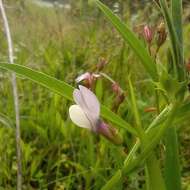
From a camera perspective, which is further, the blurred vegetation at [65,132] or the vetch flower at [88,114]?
the blurred vegetation at [65,132]

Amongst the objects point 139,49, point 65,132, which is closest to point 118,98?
Answer: point 139,49

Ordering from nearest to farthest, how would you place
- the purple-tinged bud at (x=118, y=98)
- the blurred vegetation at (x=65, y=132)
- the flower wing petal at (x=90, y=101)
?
the flower wing petal at (x=90, y=101) → the purple-tinged bud at (x=118, y=98) → the blurred vegetation at (x=65, y=132)

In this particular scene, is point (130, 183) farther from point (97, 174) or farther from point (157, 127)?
point (157, 127)

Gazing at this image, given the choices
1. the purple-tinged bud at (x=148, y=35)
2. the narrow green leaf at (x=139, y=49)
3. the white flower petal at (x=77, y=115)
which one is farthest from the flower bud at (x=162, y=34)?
the white flower petal at (x=77, y=115)

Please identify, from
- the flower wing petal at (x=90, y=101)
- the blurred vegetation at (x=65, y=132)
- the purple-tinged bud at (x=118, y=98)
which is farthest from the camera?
the blurred vegetation at (x=65, y=132)

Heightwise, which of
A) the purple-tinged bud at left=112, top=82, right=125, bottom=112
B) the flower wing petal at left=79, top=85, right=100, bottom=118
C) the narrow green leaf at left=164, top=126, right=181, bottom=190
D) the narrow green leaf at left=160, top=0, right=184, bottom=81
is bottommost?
the narrow green leaf at left=164, top=126, right=181, bottom=190

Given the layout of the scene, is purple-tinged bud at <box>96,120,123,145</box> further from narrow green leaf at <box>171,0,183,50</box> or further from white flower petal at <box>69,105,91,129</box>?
narrow green leaf at <box>171,0,183,50</box>

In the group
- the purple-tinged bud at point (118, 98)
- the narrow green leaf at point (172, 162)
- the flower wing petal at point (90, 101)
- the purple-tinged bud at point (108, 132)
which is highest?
the flower wing petal at point (90, 101)

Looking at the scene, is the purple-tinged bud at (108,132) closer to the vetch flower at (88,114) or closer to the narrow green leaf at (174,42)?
the vetch flower at (88,114)

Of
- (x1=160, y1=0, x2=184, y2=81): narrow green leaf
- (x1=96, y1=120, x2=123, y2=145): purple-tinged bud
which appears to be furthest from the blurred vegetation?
(x1=160, y1=0, x2=184, y2=81): narrow green leaf
